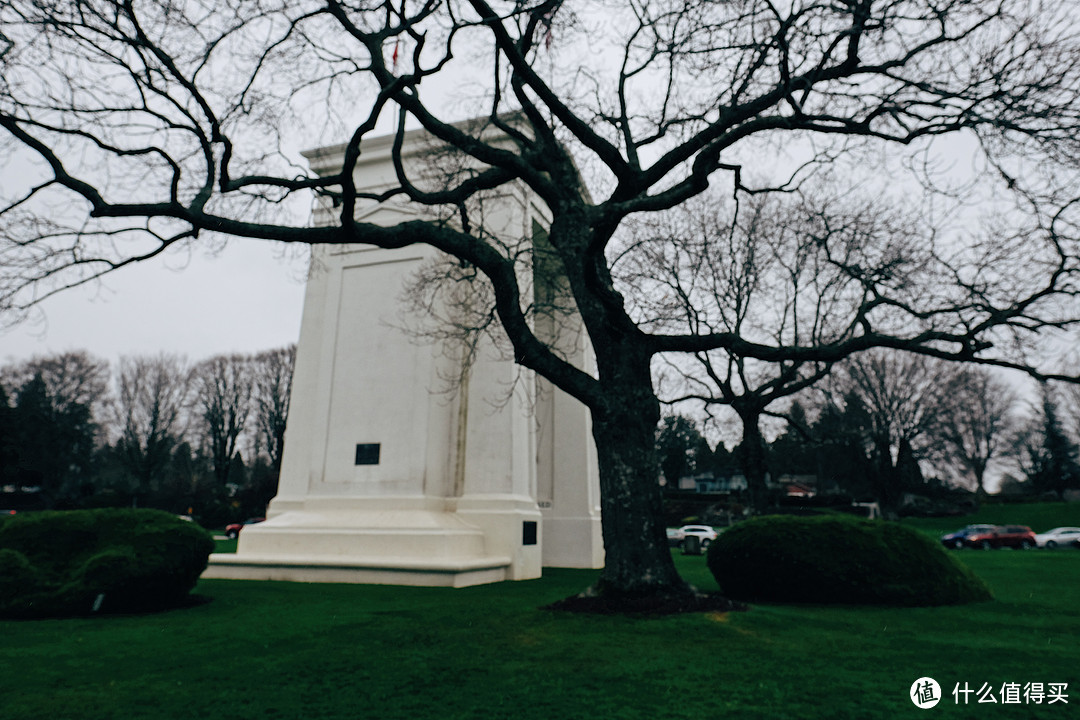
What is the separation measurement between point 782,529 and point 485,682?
21.6 ft

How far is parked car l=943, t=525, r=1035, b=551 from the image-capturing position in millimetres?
35438

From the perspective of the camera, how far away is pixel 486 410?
15852 millimetres

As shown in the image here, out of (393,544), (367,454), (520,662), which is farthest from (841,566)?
(367,454)

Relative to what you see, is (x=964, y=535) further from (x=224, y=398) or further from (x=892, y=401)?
(x=224, y=398)

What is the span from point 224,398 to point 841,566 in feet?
169

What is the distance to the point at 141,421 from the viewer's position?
Result: 1916 inches

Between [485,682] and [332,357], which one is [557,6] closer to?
[485,682]

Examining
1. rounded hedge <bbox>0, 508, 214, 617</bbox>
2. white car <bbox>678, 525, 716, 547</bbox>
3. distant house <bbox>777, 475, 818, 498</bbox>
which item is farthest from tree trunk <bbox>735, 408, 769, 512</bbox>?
distant house <bbox>777, 475, 818, 498</bbox>

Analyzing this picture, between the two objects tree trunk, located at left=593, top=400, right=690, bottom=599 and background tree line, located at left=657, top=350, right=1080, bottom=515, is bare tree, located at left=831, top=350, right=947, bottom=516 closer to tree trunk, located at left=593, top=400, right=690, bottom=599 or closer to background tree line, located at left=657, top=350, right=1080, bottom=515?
background tree line, located at left=657, top=350, right=1080, bottom=515

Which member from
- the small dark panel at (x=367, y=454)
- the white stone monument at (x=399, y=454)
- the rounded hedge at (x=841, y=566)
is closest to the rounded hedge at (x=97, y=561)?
the white stone monument at (x=399, y=454)

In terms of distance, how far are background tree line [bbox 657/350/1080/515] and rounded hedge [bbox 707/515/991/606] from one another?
11883 millimetres

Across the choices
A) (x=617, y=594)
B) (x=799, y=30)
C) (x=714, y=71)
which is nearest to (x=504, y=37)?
(x=714, y=71)

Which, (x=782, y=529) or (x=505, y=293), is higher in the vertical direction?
(x=505, y=293)

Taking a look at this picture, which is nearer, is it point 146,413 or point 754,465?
point 754,465
